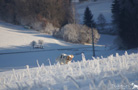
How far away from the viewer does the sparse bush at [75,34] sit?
36312 mm

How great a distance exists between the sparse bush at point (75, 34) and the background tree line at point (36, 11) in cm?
1237

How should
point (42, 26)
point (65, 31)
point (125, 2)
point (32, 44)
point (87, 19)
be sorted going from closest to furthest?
point (125, 2) < point (32, 44) < point (65, 31) < point (42, 26) < point (87, 19)

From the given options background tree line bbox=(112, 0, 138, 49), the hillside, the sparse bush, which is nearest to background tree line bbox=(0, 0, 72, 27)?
the sparse bush

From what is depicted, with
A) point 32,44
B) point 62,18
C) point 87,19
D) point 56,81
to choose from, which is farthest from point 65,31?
point 56,81

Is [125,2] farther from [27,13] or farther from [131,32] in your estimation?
[27,13]

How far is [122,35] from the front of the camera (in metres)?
23.4

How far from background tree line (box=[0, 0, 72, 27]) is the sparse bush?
487 inches

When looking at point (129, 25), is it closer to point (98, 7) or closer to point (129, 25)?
point (129, 25)

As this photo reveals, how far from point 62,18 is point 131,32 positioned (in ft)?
104

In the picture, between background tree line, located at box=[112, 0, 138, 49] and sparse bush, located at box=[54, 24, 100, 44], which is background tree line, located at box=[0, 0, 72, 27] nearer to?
sparse bush, located at box=[54, 24, 100, 44]

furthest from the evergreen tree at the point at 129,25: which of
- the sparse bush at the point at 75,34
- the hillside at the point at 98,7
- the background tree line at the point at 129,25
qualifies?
the hillside at the point at 98,7

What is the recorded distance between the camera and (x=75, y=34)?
121 feet

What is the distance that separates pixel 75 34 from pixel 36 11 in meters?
19.9

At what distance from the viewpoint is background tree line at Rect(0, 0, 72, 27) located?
159 feet
